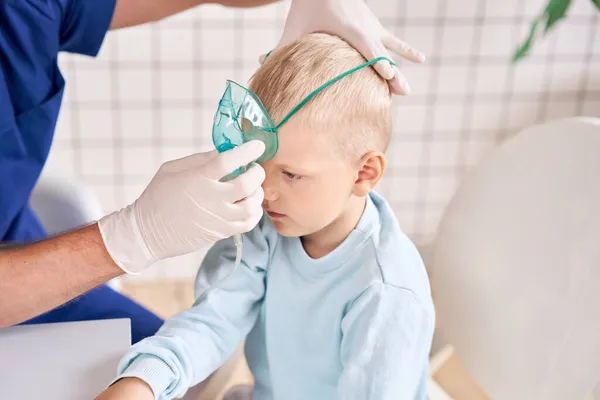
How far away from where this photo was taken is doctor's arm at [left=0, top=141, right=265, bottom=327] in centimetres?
94

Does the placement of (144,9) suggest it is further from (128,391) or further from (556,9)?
(556,9)

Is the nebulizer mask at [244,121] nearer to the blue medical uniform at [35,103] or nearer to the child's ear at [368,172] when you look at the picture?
the child's ear at [368,172]

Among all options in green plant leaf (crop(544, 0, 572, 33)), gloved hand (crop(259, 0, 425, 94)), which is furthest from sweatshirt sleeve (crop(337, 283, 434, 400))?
green plant leaf (crop(544, 0, 572, 33))

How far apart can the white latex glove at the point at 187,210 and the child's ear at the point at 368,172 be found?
0.53 feet

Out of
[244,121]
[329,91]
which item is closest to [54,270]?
[244,121]

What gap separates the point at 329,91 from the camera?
957 millimetres

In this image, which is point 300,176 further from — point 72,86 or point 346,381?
point 72,86

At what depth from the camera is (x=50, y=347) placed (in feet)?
3.18

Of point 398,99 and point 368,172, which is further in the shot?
point 398,99

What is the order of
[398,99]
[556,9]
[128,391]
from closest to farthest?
[128,391], [556,9], [398,99]

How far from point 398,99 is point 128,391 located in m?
1.59

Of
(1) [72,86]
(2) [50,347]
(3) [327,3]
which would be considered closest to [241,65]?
(1) [72,86]

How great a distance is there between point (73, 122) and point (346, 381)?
1526mm

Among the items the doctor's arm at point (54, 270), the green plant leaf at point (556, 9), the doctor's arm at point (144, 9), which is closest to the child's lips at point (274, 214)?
the doctor's arm at point (54, 270)
